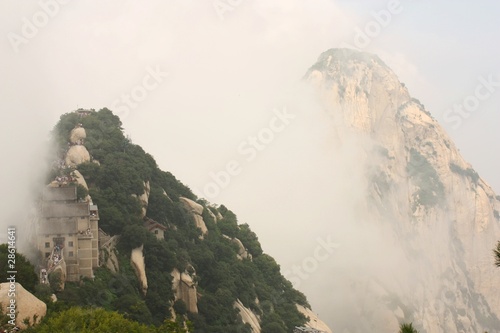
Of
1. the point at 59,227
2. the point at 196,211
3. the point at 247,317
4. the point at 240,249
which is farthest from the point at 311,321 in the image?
the point at 59,227

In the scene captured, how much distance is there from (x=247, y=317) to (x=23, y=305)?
1330 inches

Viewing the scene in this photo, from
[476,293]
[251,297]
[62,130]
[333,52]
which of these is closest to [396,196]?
[476,293]

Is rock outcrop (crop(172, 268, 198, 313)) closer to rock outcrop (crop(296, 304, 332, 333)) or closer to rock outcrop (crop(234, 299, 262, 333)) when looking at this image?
rock outcrop (crop(234, 299, 262, 333))

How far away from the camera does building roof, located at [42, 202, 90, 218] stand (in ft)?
179

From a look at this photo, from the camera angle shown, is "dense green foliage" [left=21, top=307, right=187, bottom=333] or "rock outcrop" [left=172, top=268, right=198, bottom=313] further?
"rock outcrop" [left=172, top=268, right=198, bottom=313]

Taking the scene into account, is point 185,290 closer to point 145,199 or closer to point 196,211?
point 145,199

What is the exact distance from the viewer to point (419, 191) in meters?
170

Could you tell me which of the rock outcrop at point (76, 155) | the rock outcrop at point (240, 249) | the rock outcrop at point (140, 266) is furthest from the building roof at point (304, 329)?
the rock outcrop at point (76, 155)

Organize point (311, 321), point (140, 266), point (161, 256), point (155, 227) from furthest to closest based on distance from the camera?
1. point (311, 321)
2. point (155, 227)
3. point (161, 256)
4. point (140, 266)

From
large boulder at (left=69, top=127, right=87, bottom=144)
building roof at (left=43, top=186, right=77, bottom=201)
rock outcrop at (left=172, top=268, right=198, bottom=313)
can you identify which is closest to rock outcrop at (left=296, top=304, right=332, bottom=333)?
rock outcrop at (left=172, top=268, right=198, bottom=313)

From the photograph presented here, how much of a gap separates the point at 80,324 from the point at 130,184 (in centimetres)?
2959

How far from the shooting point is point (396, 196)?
551 feet

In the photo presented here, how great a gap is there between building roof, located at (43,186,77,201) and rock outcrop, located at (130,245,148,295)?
283 inches

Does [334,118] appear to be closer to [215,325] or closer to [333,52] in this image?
[333,52]
